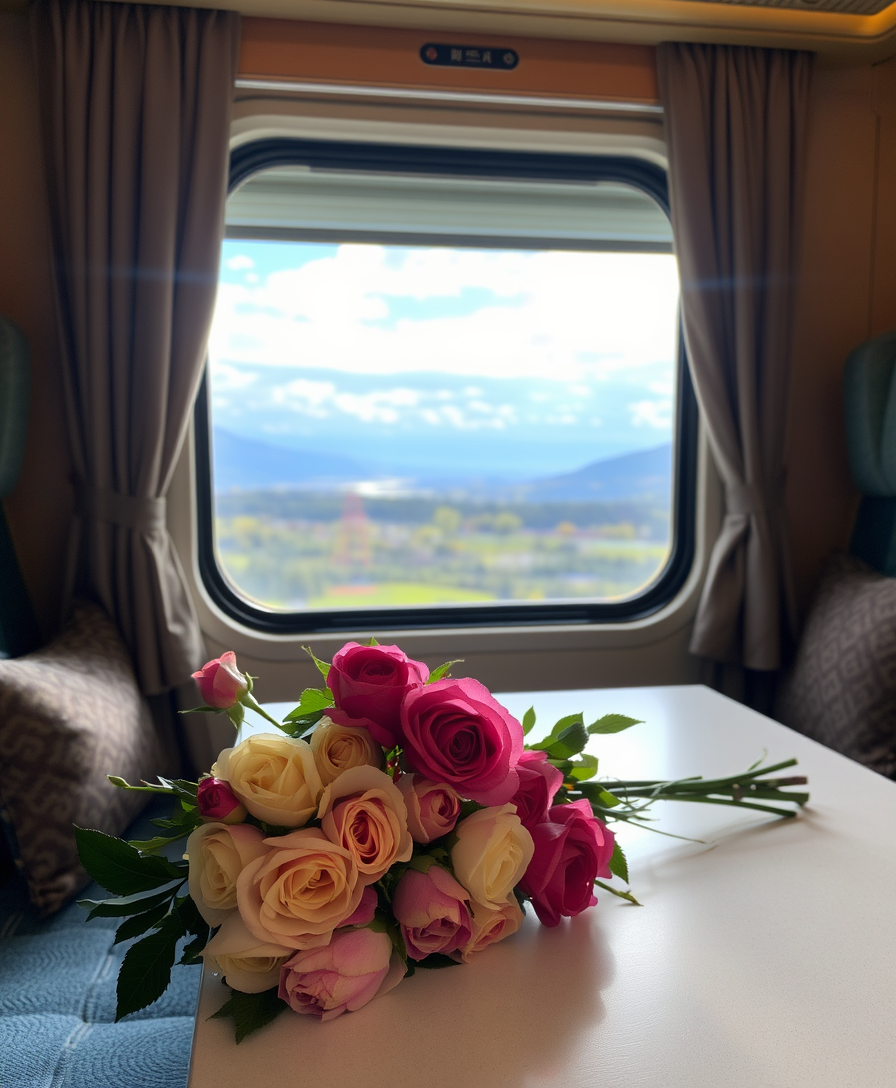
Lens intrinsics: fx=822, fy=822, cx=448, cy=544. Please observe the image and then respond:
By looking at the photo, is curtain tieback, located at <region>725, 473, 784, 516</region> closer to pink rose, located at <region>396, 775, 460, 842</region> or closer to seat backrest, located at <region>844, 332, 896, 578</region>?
seat backrest, located at <region>844, 332, 896, 578</region>

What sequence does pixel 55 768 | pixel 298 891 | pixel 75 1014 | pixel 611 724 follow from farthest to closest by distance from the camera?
pixel 55 768 → pixel 75 1014 → pixel 611 724 → pixel 298 891

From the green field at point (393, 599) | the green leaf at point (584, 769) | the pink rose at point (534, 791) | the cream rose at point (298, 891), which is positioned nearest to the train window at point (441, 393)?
the green field at point (393, 599)

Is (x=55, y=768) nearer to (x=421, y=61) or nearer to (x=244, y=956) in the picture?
(x=244, y=956)

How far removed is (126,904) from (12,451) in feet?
4.98

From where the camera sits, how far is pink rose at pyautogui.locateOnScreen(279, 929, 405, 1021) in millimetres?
667

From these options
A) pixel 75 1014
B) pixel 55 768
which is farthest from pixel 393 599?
pixel 75 1014

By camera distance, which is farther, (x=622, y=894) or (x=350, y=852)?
(x=622, y=894)

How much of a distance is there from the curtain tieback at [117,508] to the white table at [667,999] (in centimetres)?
151

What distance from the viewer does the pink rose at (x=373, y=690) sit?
0.73 meters

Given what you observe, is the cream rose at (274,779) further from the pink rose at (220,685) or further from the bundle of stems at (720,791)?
the bundle of stems at (720,791)

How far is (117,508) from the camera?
6.81 ft

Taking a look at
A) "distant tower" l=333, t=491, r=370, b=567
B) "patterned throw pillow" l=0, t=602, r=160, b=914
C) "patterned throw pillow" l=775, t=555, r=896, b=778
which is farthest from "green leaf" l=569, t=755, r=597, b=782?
"distant tower" l=333, t=491, r=370, b=567

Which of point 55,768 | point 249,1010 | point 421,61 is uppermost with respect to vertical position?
point 421,61

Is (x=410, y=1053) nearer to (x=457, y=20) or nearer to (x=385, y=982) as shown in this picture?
(x=385, y=982)
